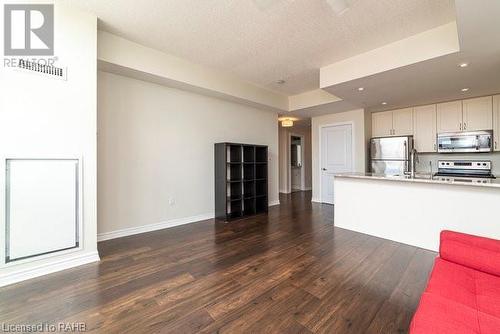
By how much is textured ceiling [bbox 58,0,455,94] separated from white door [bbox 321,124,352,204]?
250cm

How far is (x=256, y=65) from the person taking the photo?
374 centimetres

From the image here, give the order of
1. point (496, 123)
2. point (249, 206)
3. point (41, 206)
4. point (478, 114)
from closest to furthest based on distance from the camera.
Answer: point (41, 206) → point (496, 123) → point (478, 114) → point (249, 206)

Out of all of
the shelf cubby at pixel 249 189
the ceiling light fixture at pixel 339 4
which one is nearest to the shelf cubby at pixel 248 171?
the shelf cubby at pixel 249 189

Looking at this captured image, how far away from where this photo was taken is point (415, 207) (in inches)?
119

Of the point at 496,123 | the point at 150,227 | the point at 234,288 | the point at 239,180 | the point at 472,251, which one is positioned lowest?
the point at 234,288

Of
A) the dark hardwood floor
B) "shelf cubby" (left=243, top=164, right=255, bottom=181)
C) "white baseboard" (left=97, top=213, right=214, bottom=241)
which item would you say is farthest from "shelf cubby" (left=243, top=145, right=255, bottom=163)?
the dark hardwood floor

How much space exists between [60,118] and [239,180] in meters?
2.93

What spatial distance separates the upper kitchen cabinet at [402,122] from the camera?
4.95 meters

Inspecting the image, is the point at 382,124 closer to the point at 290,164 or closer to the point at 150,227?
the point at 290,164

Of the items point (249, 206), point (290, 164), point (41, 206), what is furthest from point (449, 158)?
point (41, 206)

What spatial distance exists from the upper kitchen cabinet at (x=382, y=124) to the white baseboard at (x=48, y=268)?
6100 millimetres

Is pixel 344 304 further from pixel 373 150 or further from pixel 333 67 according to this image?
pixel 373 150

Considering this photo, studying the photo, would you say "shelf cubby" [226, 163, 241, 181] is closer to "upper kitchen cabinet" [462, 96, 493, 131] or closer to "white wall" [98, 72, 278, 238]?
"white wall" [98, 72, 278, 238]

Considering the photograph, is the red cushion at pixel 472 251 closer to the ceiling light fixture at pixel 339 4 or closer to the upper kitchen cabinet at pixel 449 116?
the ceiling light fixture at pixel 339 4
